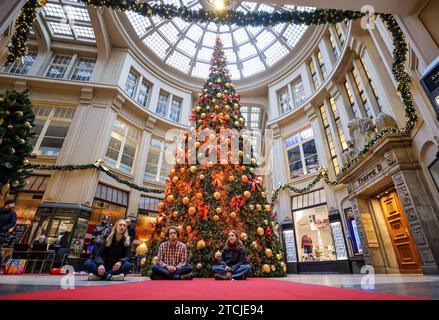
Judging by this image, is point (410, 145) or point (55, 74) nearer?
point (410, 145)

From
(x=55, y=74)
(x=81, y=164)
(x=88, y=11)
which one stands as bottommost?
(x=81, y=164)

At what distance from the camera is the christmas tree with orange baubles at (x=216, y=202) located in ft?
14.8

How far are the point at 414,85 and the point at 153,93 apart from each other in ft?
46.1

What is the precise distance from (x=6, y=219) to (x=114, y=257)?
245 cm

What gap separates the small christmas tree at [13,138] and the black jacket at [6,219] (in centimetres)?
288

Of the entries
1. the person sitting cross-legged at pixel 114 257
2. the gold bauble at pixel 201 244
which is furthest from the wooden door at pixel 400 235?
the person sitting cross-legged at pixel 114 257

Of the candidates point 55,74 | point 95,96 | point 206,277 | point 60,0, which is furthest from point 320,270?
point 60,0

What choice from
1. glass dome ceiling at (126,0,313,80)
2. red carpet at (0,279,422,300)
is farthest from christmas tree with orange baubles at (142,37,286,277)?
glass dome ceiling at (126,0,313,80)

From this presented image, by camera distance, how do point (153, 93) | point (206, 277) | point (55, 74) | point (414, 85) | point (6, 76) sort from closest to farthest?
point (206, 277)
point (414, 85)
point (6, 76)
point (55, 74)
point (153, 93)

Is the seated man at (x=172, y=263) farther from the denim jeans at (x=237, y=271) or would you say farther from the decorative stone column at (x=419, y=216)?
the decorative stone column at (x=419, y=216)

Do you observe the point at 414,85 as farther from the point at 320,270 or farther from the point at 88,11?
the point at 88,11

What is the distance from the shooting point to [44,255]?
643 cm

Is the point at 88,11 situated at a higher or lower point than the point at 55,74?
higher
